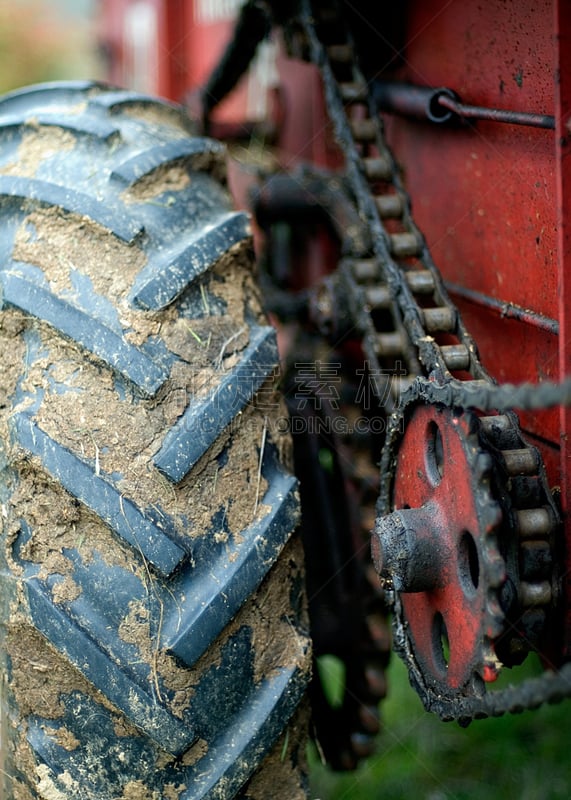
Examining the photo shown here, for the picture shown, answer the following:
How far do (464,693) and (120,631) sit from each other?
468 mm

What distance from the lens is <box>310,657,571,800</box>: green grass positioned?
2182 millimetres

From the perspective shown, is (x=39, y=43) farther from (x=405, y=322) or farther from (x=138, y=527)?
(x=138, y=527)

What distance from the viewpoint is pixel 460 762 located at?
7.59 feet

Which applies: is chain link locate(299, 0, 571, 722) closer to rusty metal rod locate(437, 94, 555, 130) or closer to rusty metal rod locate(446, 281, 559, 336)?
rusty metal rod locate(446, 281, 559, 336)

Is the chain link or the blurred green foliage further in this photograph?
the blurred green foliage

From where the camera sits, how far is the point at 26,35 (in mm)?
8586

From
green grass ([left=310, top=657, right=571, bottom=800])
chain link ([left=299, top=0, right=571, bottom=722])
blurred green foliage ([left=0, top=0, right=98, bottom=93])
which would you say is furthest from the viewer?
blurred green foliage ([left=0, top=0, right=98, bottom=93])

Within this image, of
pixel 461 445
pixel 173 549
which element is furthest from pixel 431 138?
pixel 173 549

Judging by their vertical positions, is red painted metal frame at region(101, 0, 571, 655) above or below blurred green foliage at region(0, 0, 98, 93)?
below

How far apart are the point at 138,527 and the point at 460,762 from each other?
4.91ft

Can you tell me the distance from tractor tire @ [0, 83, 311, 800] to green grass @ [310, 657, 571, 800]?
950 millimetres

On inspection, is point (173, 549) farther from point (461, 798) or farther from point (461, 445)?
point (461, 798)

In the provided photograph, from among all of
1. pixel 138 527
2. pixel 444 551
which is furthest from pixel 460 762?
pixel 138 527

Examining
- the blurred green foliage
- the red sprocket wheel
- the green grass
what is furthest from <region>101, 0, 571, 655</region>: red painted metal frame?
the blurred green foliage
